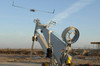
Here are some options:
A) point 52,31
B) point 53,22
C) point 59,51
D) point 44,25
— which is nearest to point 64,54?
point 59,51

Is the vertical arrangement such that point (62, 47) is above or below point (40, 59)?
above

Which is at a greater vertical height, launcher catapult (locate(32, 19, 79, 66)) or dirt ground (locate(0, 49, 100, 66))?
launcher catapult (locate(32, 19, 79, 66))

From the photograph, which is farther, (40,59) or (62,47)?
(40,59)

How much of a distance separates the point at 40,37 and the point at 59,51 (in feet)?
20.4

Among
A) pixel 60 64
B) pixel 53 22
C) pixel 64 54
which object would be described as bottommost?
pixel 60 64

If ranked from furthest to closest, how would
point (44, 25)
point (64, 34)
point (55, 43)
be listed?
point (44, 25), point (55, 43), point (64, 34)

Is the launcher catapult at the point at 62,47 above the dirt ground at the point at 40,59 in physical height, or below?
above

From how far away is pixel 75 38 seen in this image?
12.4m

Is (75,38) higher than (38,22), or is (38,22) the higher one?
(38,22)

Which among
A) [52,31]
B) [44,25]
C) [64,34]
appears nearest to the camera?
[64,34]

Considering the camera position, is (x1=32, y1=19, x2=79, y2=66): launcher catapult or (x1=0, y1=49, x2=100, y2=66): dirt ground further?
(x1=0, y1=49, x2=100, y2=66): dirt ground

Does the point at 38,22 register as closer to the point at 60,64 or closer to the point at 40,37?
the point at 40,37

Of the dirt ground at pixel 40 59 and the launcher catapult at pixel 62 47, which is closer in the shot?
the launcher catapult at pixel 62 47

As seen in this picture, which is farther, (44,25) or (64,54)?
(44,25)
